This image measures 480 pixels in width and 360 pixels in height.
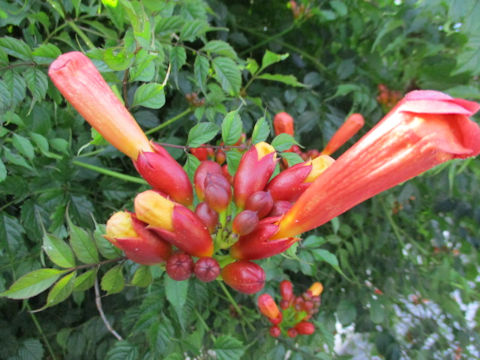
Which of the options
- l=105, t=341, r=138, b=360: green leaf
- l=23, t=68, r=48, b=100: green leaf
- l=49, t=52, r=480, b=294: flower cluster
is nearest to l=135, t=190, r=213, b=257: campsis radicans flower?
l=49, t=52, r=480, b=294: flower cluster

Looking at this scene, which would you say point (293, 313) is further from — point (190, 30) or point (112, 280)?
point (190, 30)

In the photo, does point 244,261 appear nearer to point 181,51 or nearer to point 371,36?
point 181,51

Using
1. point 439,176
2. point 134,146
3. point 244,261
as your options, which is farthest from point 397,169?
point 439,176

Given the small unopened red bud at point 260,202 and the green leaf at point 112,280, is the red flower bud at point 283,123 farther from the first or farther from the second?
the green leaf at point 112,280

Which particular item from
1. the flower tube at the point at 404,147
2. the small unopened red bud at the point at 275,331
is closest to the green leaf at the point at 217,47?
the flower tube at the point at 404,147

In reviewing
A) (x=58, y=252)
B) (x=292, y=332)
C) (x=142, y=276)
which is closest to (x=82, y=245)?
(x=58, y=252)
